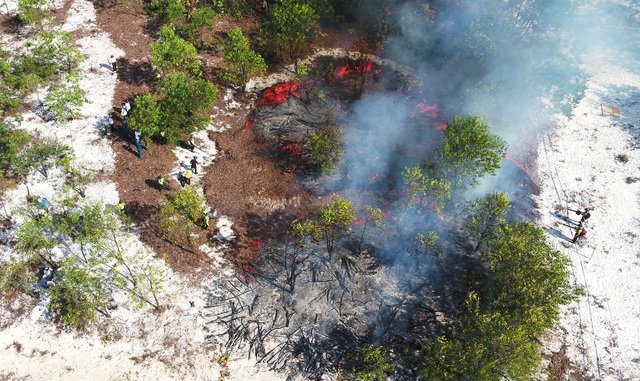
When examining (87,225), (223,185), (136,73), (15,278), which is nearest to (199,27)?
(136,73)

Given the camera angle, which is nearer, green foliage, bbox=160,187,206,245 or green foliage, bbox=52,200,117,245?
green foliage, bbox=160,187,206,245

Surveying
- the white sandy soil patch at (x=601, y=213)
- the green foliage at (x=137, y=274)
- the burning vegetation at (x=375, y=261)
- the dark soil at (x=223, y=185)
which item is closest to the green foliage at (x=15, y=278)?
the green foliage at (x=137, y=274)

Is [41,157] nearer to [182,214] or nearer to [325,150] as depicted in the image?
[182,214]

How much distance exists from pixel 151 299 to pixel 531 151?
102 feet

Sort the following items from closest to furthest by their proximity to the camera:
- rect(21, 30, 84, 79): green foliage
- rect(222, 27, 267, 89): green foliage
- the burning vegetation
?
the burning vegetation → rect(222, 27, 267, 89): green foliage → rect(21, 30, 84, 79): green foliage

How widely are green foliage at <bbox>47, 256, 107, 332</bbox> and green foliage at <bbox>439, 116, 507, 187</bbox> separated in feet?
73.0

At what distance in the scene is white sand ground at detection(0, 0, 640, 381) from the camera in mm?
24250

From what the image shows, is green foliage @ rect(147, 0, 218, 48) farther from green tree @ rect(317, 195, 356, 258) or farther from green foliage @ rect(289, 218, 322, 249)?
green tree @ rect(317, 195, 356, 258)

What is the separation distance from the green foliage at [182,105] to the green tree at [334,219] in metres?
12.4

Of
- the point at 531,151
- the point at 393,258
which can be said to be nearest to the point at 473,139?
the point at 393,258

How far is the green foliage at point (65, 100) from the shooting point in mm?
34141

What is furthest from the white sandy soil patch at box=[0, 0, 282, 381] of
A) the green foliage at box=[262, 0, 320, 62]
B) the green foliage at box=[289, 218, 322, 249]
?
the green foliage at box=[262, 0, 320, 62]

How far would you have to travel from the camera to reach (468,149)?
27938 mm

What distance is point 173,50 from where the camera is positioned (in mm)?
35688
